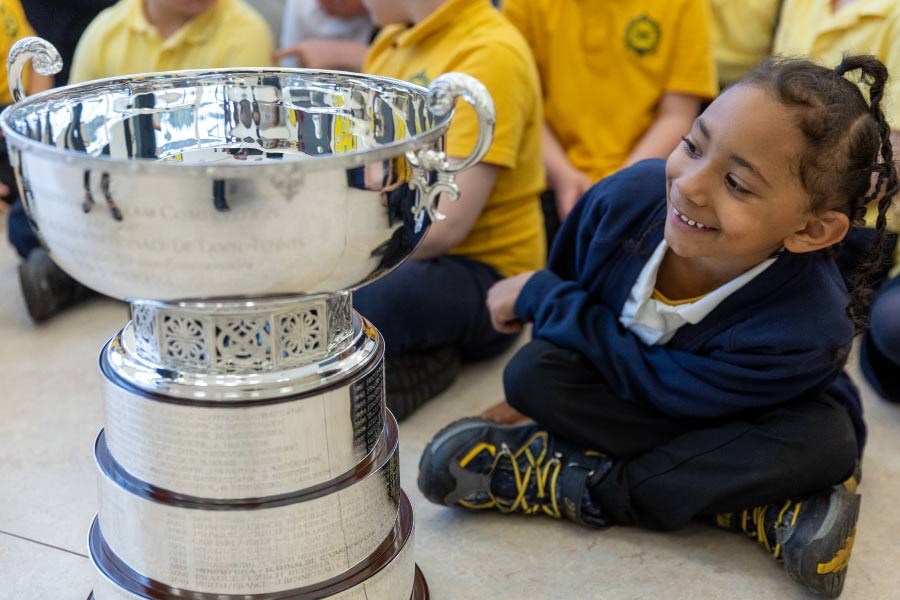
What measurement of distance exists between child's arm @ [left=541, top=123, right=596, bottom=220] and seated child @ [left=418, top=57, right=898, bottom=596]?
0.37 meters

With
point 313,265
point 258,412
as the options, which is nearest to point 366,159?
point 313,265

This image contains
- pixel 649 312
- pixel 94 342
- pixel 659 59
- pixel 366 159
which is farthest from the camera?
pixel 659 59

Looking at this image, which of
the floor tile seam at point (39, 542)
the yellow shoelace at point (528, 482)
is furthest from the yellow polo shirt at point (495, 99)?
the floor tile seam at point (39, 542)

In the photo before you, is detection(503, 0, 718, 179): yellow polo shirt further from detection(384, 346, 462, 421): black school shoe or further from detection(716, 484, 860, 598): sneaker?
detection(716, 484, 860, 598): sneaker

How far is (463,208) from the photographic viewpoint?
1.22 meters

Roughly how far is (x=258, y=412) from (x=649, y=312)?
0.47m

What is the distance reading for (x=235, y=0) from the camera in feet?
5.57

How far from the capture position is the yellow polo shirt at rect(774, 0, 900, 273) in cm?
135

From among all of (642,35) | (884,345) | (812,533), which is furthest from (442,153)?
(642,35)

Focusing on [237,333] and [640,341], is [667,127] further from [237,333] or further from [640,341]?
[237,333]

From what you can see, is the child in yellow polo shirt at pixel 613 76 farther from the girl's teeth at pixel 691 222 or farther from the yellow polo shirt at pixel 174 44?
the girl's teeth at pixel 691 222

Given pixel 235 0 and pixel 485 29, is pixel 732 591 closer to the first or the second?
pixel 485 29

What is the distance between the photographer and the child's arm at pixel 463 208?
1.21m

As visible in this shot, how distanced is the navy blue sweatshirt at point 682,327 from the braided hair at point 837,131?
78 mm
